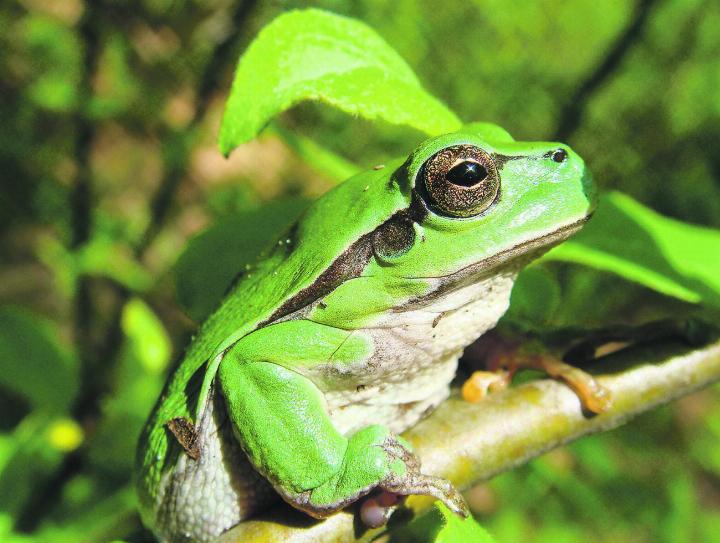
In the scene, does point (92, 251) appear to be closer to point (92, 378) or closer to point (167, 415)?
point (92, 378)

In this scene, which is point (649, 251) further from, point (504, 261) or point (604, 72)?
point (604, 72)

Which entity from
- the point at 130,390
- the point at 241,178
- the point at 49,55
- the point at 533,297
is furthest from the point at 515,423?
the point at 241,178

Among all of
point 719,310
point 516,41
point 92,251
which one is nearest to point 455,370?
point 719,310

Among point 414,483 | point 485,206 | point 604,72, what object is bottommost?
point 604,72

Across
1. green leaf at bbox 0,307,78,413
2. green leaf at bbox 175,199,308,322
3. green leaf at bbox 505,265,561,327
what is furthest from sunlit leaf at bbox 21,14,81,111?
green leaf at bbox 505,265,561,327

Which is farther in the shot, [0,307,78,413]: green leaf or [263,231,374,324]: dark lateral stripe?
[0,307,78,413]: green leaf

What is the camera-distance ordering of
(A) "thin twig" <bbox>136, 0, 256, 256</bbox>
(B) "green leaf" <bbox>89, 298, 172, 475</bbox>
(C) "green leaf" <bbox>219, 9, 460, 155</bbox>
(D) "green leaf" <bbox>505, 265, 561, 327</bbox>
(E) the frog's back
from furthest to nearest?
(A) "thin twig" <bbox>136, 0, 256, 256</bbox> → (B) "green leaf" <bbox>89, 298, 172, 475</bbox> → (D) "green leaf" <bbox>505, 265, 561, 327</bbox> → (E) the frog's back → (C) "green leaf" <bbox>219, 9, 460, 155</bbox>

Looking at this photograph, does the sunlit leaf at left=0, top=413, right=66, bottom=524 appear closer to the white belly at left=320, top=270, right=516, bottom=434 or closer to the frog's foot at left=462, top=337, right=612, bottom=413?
the white belly at left=320, top=270, right=516, bottom=434
